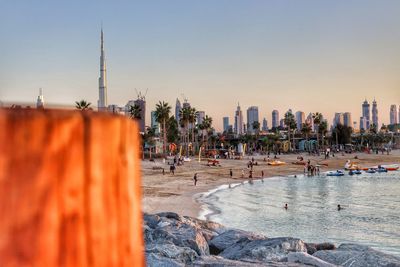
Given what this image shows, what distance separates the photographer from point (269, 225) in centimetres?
2517

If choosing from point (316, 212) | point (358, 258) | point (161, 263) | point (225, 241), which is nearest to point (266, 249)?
point (358, 258)

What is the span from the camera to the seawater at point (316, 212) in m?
22.0

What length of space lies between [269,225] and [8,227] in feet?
82.9

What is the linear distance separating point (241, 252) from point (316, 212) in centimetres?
2168

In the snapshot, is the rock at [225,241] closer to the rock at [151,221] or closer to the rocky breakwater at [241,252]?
the rocky breakwater at [241,252]

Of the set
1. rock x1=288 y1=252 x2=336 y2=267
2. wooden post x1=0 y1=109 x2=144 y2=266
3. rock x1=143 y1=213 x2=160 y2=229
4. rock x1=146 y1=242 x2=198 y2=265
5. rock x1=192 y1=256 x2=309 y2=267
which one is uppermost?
wooden post x1=0 y1=109 x2=144 y2=266

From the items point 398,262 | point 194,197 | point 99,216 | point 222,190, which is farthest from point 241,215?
point 99,216

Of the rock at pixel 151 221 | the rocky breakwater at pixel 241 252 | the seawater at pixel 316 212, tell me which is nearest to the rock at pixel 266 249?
the rocky breakwater at pixel 241 252

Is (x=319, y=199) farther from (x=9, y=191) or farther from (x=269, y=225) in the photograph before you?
(x=9, y=191)

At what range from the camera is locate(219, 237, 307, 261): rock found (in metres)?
9.89

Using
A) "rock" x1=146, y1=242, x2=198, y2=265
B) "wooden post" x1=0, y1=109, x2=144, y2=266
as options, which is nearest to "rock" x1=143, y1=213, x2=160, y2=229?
"rock" x1=146, y1=242, x2=198, y2=265

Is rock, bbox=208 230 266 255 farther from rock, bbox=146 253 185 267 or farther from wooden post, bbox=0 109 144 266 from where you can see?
wooden post, bbox=0 109 144 266

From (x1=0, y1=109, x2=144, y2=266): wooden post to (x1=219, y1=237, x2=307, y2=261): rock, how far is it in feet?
29.8

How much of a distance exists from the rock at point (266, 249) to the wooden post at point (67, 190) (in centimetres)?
908
